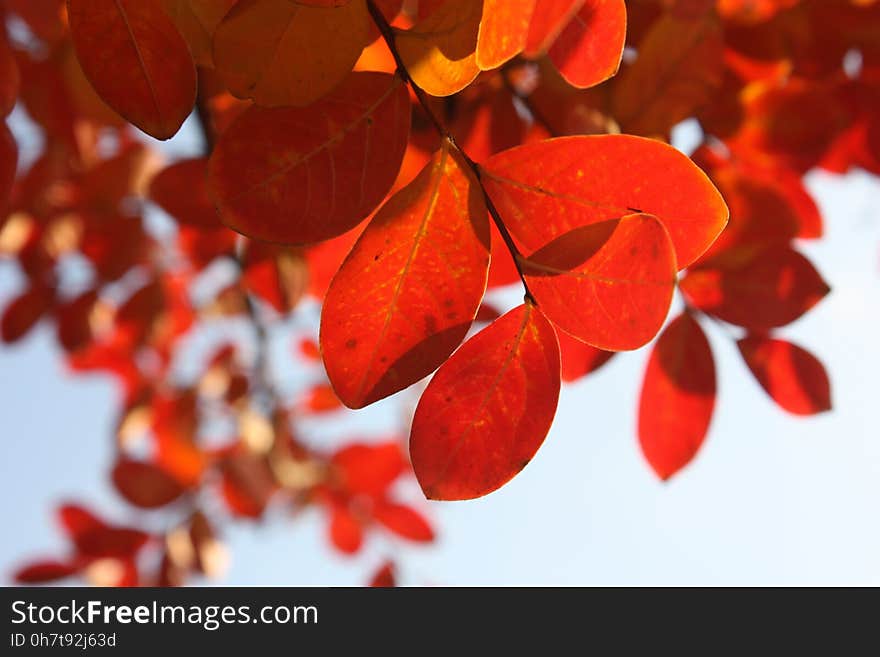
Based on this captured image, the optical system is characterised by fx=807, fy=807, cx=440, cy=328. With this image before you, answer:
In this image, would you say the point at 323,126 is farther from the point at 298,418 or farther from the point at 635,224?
the point at 298,418

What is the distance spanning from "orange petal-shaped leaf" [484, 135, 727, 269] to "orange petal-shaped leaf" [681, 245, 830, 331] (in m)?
0.31

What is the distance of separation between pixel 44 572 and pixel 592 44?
1.71m

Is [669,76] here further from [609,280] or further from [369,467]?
[369,467]

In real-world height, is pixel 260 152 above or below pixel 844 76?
above

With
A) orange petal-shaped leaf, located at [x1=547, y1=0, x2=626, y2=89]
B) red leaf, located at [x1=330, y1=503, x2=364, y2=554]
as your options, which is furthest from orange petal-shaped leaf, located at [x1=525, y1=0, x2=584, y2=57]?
red leaf, located at [x1=330, y1=503, x2=364, y2=554]

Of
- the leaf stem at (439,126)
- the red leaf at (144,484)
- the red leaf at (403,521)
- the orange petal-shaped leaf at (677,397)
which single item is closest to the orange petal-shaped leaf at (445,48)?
the leaf stem at (439,126)

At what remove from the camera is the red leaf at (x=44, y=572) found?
172 cm

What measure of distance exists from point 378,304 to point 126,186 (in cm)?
113

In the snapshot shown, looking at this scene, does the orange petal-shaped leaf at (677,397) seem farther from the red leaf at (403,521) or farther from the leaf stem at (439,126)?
the red leaf at (403,521)

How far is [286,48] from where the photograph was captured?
0.41 m

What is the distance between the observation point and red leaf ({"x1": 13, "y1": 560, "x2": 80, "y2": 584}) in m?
1.72
